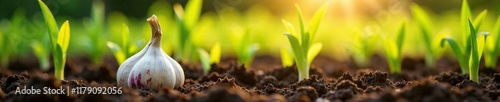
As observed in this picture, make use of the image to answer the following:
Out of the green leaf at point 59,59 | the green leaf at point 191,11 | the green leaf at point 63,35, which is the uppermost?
the green leaf at point 191,11

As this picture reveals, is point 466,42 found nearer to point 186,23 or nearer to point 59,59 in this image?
point 186,23

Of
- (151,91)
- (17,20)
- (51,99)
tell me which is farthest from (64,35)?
(17,20)

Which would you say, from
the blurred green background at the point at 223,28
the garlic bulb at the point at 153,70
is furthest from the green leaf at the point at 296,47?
the blurred green background at the point at 223,28

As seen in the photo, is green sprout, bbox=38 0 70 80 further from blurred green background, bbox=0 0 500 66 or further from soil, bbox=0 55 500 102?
blurred green background, bbox=0 0 500 66

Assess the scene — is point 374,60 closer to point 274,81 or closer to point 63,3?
point 274,81

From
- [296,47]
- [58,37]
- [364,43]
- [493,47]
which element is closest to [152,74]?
[58,37]

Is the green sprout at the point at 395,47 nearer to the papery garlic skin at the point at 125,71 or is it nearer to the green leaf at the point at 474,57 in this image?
the green leaf at the point at 474,57

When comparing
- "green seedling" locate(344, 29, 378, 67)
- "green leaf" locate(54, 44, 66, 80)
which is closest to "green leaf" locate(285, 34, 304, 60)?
"green leaf" locate(54, 44, 66, 80)

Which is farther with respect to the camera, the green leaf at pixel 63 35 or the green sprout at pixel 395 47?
the green sprout at pixel 395 47
